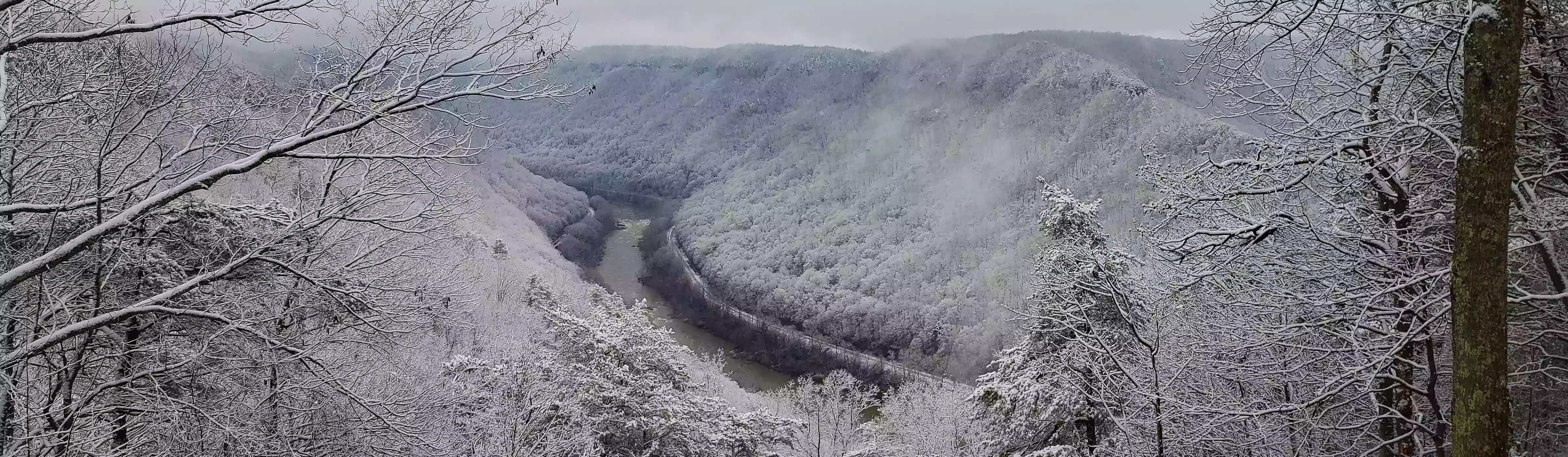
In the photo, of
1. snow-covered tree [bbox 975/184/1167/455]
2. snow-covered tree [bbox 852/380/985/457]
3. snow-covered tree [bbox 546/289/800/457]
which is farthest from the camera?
snow-covered tree [bbox 852/380/985/457]

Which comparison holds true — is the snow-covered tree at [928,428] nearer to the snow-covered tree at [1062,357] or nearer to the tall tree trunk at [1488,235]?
the snow-covered tree at [1062,357]

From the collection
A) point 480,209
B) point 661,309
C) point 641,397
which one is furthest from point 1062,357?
point 661,309

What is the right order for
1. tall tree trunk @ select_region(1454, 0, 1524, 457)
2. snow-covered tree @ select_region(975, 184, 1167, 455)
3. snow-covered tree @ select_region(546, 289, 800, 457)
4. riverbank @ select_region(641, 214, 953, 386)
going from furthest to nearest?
riverbank @ select_region(641, 214, 953, 386), snow-covered tree @ select_region(546, 289, 800, 457), snow-covered tree @ select_region(975, 184, 1167, 455), tall tree trunk @ select_region(1454, 0, 1524, 457)

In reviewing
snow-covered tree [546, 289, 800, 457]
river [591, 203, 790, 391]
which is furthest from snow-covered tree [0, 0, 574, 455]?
river [591, 203, 790, 391]

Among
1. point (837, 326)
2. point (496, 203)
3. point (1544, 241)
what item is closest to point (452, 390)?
point (1544, 241)

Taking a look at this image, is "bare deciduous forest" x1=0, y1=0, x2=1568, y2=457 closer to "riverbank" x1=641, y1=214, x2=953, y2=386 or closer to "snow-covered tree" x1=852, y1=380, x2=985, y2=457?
"snow-covered tree" x1=852, y1=380, x2=985, y2=457

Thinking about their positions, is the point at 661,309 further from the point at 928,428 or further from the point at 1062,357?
the point at 1062,357

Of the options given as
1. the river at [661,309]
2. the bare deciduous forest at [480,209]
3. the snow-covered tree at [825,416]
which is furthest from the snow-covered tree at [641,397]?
the river at [661,309]
